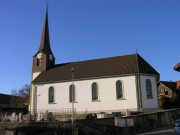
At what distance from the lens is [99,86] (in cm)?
4381

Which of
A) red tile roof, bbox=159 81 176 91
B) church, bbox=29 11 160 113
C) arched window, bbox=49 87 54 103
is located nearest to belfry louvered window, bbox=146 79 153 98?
church, bbox=29 11 160 113

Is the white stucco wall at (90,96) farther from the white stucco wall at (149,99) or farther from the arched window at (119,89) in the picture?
the white stucco wall at (149,99)

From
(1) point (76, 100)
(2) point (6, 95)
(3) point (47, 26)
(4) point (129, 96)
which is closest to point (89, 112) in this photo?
(1) point (76, 100)

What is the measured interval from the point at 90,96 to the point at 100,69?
504 centimetres

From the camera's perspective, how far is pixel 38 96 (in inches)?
1914

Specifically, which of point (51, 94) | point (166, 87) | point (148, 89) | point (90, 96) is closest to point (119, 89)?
point (148, 89)

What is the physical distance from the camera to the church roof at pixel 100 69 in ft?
143

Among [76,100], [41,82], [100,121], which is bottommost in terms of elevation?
[100,121]

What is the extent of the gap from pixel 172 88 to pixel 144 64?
24.9m

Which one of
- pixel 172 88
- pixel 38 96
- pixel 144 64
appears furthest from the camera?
pixel 172 88

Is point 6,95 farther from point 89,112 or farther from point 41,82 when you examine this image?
point 89,112

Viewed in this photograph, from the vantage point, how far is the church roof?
43.5 m

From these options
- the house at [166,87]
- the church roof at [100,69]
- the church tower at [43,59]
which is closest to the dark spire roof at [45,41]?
the church tower at [43,59]

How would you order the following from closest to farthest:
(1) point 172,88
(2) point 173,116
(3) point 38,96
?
1. (2) point 173,116
2. (3) point 38,96
3. (1) point 172,88
